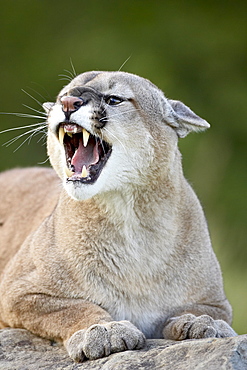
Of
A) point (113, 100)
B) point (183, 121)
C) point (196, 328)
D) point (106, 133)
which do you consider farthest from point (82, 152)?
point (196, 328)

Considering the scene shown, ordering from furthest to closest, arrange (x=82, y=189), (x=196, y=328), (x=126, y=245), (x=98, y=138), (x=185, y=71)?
(x=185, y=71), (x=126, y=245), (x=98, y=138), (x=82, y=189), (x=196, y=328)

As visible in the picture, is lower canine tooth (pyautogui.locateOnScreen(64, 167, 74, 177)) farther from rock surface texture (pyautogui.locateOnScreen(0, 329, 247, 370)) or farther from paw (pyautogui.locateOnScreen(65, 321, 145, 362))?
rock surface texture (pyautogui.locateOnScreen(0, 329, 247, 370))

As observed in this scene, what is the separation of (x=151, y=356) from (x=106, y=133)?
2.09 m

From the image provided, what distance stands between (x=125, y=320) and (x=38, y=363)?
0.87 meters

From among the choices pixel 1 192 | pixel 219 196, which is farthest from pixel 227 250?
pixel 1 192

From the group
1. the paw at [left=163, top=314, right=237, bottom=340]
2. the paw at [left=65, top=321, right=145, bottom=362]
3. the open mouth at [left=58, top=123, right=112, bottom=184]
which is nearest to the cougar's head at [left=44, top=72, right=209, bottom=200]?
the open mouth at [left=58, top=123, right=112, bottom=184]

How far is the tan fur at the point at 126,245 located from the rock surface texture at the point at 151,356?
10.9 inches

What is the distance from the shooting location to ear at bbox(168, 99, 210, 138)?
8.24 meters

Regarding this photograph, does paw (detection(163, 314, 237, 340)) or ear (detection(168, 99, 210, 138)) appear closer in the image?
paw (detection(163, 314, 237, 340))

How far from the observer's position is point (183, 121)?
8258 millimetres

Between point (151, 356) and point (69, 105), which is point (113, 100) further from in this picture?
point (151, 356)

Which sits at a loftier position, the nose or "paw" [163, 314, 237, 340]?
the nose

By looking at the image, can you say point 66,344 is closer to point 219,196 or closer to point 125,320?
point 125,320

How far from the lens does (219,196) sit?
51.4 ft
